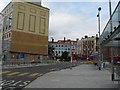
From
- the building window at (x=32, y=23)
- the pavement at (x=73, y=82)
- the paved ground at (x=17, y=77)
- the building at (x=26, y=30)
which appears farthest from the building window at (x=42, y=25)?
the pavement at (x=73, y=82)

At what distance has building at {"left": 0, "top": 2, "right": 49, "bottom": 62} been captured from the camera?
230 feet

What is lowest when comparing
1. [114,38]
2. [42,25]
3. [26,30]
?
[114,38]

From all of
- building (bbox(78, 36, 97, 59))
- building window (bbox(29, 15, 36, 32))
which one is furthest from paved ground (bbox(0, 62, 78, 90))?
building (bbox(78, 36, 97, 59))

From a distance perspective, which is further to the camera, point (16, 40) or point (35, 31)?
point (35, 31)

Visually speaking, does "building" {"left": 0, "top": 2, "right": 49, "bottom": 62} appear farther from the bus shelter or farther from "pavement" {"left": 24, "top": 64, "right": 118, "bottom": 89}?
the bus shelter

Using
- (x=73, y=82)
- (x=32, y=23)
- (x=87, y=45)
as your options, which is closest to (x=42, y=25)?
(x=32, y=23)

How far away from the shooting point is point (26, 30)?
75938 millimetres

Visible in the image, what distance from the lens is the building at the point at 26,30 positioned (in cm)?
7019

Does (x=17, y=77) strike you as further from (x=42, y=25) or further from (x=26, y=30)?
(x=42, y=25)

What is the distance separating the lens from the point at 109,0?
887 inches

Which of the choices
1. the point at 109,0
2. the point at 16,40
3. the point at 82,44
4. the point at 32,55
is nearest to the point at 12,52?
the point at 16,40

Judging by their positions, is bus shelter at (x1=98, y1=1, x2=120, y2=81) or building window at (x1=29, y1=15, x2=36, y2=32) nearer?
bus shelter at (x1=98, y1=1, x2=120, y2=81)

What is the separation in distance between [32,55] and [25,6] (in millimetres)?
18097

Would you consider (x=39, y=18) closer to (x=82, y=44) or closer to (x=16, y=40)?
(x=16, y=40)
